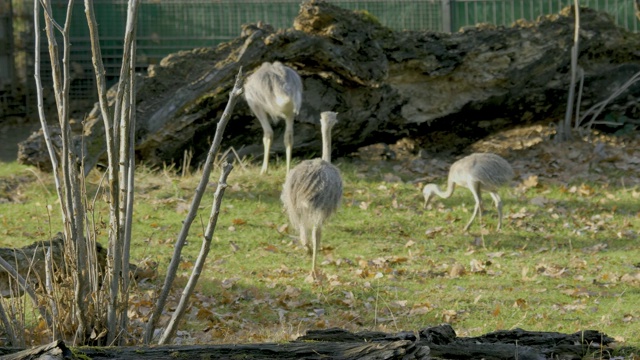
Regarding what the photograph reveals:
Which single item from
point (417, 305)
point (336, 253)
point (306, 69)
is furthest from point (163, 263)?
point (306, 69)

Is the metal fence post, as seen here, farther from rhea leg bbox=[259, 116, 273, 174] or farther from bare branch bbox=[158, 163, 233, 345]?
bare branch bbox=[158, 163, 233, 345]

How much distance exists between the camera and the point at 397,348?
13.0 ft

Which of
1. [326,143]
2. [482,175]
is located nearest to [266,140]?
[326,143]

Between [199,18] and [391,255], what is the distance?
29.8 ft

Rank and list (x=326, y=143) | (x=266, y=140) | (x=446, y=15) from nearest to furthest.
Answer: (x=326, y=143) < (x=266, y=140) < (x=446, y=15)

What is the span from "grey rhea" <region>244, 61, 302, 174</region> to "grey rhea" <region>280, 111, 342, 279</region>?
8.41 feet

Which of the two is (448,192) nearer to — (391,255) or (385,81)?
(391,255)

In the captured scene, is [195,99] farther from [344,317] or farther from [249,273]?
[344,317]

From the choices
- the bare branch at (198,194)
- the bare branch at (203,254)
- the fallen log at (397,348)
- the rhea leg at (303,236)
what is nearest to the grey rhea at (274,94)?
the rhea leg at (303,236)

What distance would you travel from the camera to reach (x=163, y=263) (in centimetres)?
939

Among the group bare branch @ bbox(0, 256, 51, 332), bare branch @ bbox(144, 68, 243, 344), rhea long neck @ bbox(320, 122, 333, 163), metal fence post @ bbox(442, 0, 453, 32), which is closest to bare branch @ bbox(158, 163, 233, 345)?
bare branch @ bbox(144, 68, 243, 344)

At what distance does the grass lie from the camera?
7641 millimetres

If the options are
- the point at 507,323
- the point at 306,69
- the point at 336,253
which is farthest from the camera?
the point at 306,69

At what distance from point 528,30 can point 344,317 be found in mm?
7667
